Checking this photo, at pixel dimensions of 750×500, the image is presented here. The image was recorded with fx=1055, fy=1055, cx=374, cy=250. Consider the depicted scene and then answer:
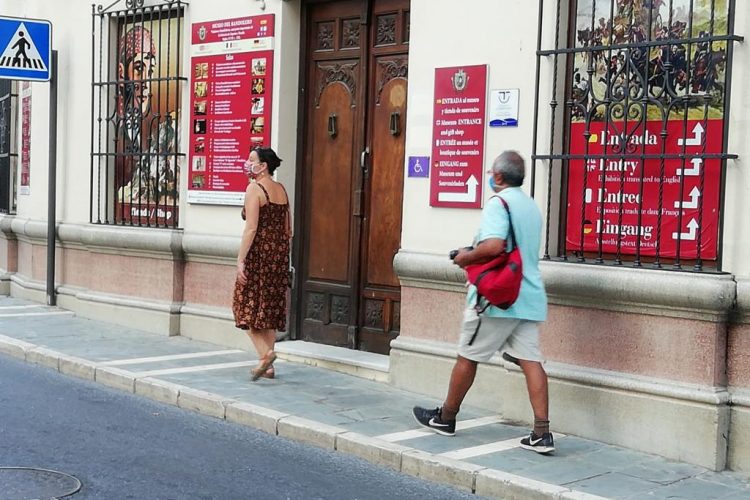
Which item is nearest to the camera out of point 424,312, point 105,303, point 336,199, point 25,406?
point 25,406

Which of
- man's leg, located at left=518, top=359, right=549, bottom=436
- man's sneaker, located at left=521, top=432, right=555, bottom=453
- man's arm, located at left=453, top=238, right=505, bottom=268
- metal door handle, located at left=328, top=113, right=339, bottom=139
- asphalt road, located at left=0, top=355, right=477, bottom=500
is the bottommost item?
asphalt road, located at left=0, top=355, right=477, bottom=500

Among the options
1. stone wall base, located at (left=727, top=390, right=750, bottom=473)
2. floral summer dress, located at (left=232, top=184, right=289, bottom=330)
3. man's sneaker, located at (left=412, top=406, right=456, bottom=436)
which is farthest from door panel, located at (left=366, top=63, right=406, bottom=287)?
stone wall base, located at (left=727, top=390, right=750, bottom=473)

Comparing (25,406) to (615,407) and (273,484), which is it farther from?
(615,407)

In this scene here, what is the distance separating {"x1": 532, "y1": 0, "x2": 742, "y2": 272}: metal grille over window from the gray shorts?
3.02 feet

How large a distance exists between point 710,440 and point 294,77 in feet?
17.3

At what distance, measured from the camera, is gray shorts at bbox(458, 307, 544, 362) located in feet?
21.4

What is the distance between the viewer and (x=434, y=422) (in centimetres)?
691

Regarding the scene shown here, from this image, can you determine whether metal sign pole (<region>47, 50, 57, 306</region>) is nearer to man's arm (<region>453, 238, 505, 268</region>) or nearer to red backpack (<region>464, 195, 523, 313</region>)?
man's arm (<region>453, 238, 505, 268</region>)

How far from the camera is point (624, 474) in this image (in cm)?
611

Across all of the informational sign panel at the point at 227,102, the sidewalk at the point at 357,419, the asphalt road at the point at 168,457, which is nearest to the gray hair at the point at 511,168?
the sidewalk at the point at 357,419

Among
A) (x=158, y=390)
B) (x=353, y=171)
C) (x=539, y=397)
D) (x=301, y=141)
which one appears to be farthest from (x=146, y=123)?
(x=539, y=397)

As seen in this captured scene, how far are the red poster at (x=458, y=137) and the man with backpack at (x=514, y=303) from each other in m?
1.34

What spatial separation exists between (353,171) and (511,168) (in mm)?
3079

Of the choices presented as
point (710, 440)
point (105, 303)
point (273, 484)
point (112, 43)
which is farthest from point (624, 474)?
point (112, 43)
